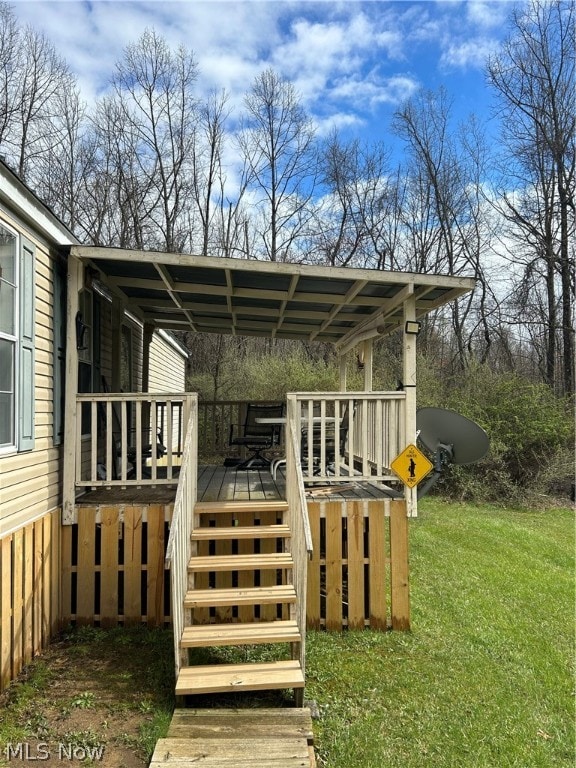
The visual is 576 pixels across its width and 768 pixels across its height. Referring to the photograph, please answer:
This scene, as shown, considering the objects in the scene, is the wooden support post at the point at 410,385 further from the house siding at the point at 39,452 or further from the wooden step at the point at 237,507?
the house siding at the point at 39,452

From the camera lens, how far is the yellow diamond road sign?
468 centimetres

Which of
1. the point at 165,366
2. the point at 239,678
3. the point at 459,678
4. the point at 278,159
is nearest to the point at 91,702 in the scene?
the point at 239,678

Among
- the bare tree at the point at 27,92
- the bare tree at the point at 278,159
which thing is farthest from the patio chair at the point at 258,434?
the bare tree at the point at 278,159

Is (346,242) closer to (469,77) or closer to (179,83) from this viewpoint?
(469,77)

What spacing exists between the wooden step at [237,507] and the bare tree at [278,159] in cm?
1700

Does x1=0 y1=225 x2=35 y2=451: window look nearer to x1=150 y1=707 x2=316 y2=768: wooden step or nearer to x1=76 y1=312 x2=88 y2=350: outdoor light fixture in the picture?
x1=76 y1=312 x2=88 y2=350: outdoor light fixture

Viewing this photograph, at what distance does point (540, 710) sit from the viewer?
3.51 m

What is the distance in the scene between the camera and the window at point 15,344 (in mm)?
3461

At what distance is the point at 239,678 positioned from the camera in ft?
10.8

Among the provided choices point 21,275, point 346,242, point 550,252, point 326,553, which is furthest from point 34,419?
point 346,242

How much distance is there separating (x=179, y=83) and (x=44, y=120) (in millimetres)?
5633

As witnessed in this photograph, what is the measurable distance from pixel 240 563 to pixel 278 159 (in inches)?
790

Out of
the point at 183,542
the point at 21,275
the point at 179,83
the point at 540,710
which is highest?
the point at 179,83

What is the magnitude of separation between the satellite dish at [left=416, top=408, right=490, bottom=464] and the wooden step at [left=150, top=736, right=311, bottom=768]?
3.73 meters
